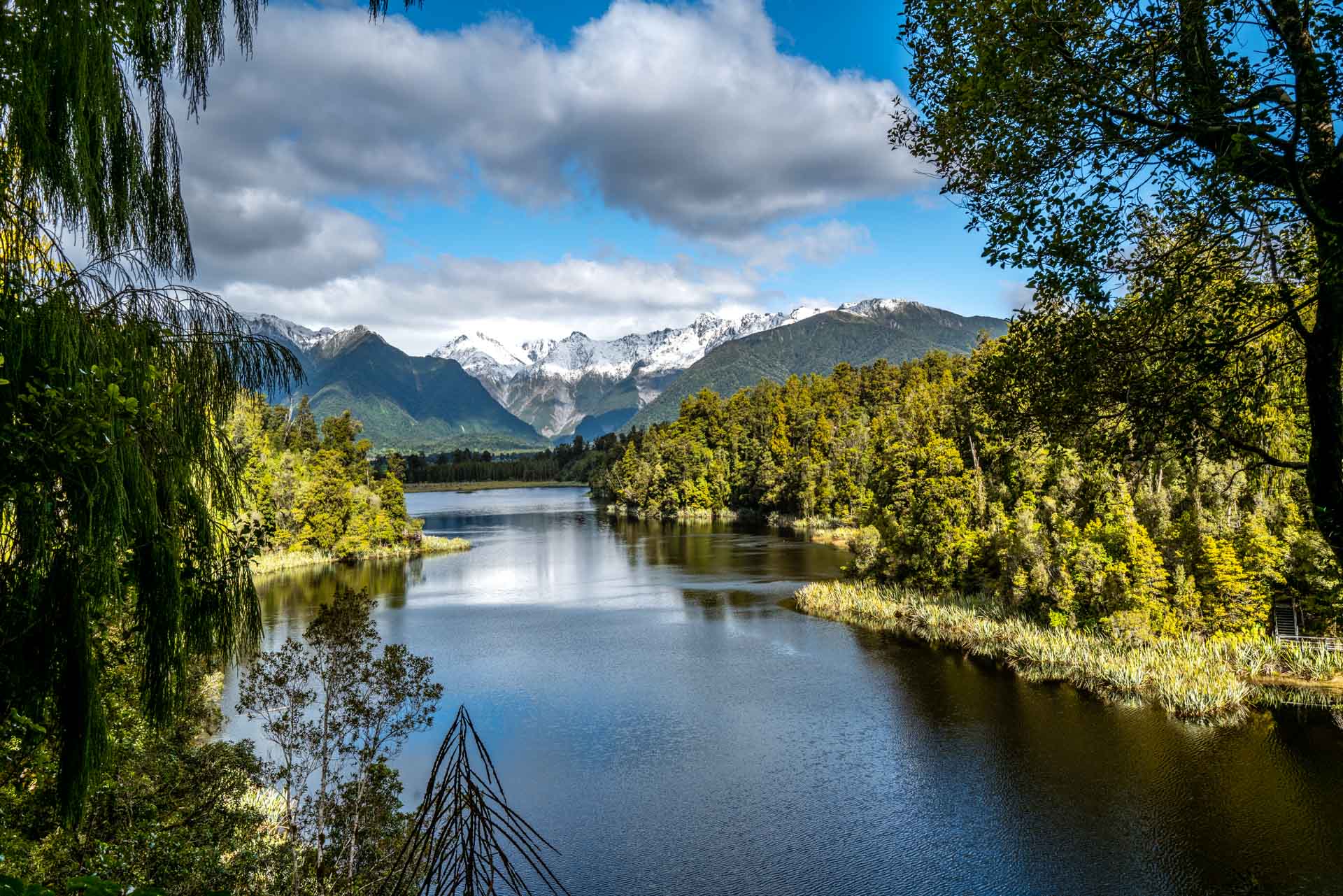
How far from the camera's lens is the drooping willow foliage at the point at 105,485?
332 centimetres

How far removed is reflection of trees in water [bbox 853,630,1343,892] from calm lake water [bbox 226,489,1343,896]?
48 millimetres

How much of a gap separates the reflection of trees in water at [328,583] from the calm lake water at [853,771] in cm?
440

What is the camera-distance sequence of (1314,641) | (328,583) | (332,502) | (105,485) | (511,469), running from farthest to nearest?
1. (511,469)
2. (332,502)
3. (328,583)
4. (1314,641)
5. (105,485)

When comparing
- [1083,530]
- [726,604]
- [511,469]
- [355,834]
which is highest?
[511,469]

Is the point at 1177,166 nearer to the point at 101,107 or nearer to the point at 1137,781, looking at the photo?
the point at 101,107

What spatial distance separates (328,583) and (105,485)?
133 feet

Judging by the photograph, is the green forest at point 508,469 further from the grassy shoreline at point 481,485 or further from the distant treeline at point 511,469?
the grassy shoreline at point 481,485

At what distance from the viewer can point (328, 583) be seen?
40.5 meters

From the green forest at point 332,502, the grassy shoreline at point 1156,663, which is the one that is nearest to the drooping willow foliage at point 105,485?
the grassy shoreline at point 1156,663

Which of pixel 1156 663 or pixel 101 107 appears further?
pixel 1156 663

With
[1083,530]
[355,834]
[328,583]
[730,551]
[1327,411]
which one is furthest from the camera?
[730,551]

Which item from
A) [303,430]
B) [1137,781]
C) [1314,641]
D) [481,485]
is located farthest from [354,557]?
[481,485]

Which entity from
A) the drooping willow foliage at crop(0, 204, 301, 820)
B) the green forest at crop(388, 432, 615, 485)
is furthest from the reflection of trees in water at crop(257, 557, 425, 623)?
the green forest at crop(388, 432, 615, 485)

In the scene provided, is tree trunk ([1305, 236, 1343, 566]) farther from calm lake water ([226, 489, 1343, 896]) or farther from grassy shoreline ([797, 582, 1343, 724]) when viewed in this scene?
grassy shoreline ([797, 582, 1343, 724])
